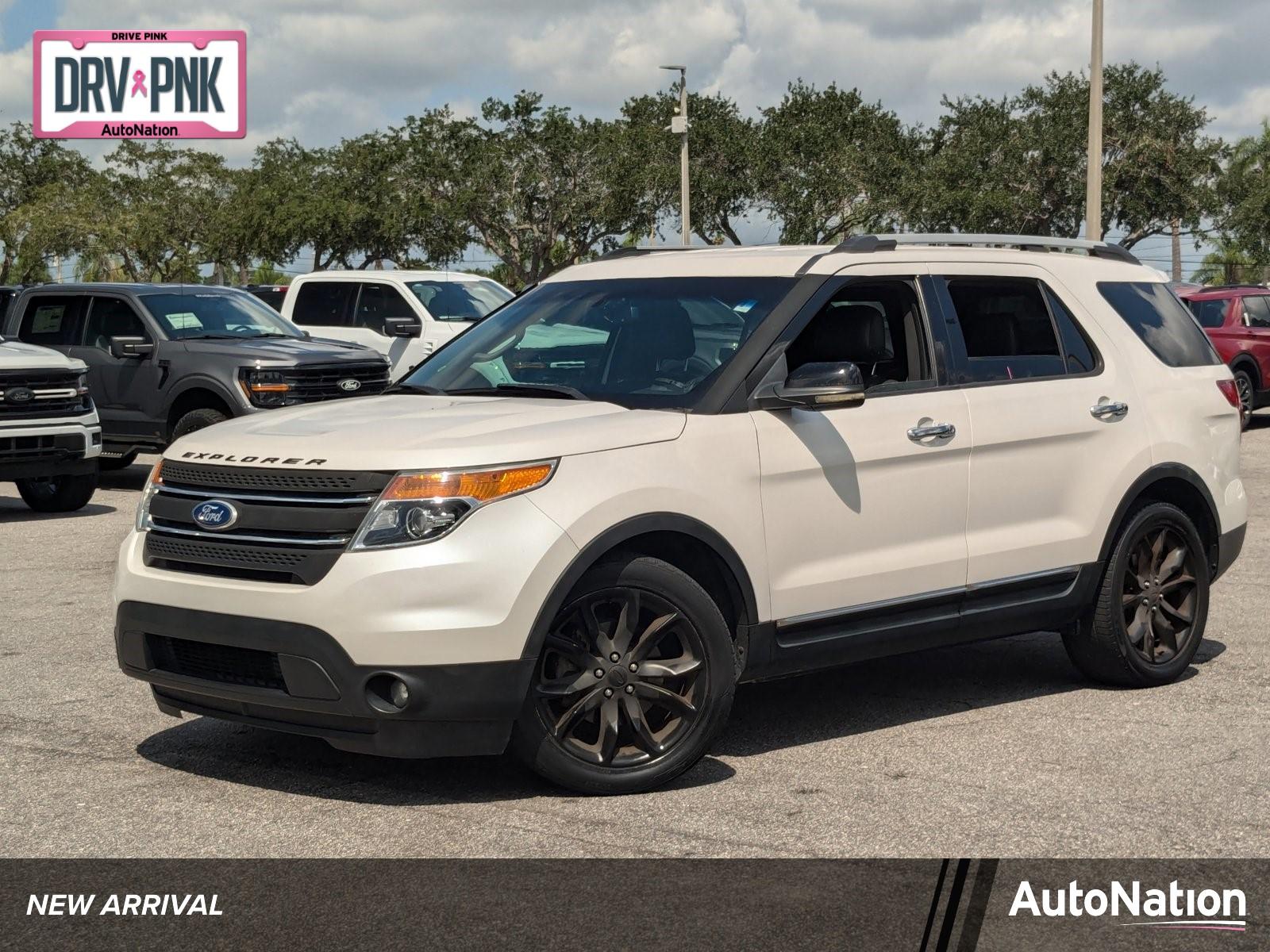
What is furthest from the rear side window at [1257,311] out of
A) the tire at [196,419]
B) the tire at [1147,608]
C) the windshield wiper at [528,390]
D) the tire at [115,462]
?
the windshield wiper at [528,390]

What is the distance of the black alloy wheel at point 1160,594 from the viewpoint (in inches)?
284

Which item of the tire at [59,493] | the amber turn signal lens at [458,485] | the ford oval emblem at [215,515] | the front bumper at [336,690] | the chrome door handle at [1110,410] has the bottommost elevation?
the tire at [59,493]

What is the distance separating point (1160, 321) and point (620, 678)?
3465mm

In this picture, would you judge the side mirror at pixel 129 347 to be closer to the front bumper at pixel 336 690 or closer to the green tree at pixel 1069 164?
the front bumper at pixel 336 690

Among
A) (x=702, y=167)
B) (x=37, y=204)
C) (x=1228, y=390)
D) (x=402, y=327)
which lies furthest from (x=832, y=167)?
(x=1228, y=390)

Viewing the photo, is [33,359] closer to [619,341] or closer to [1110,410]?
[619,341]

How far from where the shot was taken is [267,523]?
534 cm

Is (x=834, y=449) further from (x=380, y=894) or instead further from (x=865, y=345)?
(x=380, y=894)

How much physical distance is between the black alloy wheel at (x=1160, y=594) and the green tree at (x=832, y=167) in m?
49.8

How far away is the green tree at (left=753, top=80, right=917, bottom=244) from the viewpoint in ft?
187

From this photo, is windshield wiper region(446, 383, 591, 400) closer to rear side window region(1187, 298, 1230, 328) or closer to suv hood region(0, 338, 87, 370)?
suv hood region(0, 338, 87, 370)

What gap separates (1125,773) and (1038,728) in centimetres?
72

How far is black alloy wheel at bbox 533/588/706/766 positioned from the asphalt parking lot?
0.66 feet

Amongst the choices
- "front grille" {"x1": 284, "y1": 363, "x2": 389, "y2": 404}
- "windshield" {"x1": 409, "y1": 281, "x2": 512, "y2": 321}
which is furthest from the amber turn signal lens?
"windshield" {"x1": 409, "y1": 281, "x2": 512, "y2": 321}
